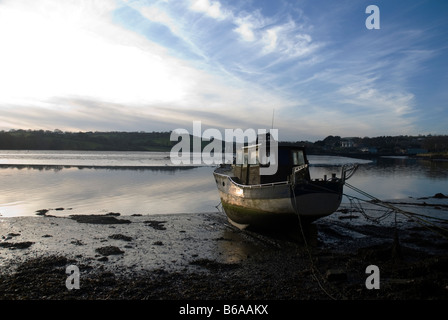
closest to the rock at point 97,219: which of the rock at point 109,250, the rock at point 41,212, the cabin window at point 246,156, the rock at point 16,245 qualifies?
the rock at point 41,212

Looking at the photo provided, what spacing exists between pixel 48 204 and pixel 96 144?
12414cm

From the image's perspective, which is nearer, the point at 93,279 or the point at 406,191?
the point at 93,279

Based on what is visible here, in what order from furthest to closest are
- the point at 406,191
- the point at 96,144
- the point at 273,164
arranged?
1. the point at 96,144
2. the point at 406,191
3. the point at 273,164

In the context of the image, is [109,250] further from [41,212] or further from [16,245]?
[41,212]

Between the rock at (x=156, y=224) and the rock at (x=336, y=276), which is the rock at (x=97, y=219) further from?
the rock at (x=336, y=276)

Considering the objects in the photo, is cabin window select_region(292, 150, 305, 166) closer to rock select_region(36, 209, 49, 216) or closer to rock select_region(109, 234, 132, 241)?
rock select_region(109, 234, 132, 241)

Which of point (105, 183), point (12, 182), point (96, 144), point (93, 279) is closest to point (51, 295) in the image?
point (93, 279)

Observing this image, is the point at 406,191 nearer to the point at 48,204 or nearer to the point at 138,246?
the point at 138,246

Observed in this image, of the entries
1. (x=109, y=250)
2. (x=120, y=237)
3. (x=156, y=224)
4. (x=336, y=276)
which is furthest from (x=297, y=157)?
(x=109, y=250)

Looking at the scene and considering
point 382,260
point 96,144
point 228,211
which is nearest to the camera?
point 382,260

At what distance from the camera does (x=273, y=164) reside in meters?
14.0

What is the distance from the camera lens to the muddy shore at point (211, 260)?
7.34 metres

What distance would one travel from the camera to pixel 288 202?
11.6m

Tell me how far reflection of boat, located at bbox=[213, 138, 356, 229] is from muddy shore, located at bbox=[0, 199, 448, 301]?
101 cm
